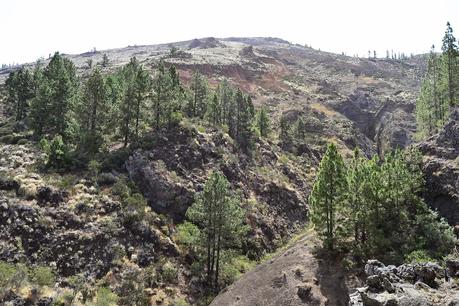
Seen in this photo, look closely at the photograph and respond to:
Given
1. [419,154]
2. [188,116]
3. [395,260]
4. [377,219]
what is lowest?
[395,260]

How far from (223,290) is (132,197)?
17.1m

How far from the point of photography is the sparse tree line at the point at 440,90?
→ 6800 centimetres

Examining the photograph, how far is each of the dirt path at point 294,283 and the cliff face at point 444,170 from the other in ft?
44.0

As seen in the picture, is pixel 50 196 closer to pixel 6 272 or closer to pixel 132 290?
pixel 6 272

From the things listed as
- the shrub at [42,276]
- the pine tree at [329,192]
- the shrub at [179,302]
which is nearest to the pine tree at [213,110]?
the pine tree at [329,192]

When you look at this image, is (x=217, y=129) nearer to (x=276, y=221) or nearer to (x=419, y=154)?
(x=276, y=221)

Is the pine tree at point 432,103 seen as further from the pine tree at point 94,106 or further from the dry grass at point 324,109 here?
the pine tree at point 94,106

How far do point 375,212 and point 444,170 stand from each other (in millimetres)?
10847

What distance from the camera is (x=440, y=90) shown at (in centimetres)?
7438

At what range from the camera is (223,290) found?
44.6 m

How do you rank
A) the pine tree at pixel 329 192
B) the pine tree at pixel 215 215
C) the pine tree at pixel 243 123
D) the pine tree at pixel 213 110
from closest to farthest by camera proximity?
the pine tree at pixel 329 192, the pine tree at pixel 215 215, the pine tree at pixel 213 110, the pine tree at pixel 243 123

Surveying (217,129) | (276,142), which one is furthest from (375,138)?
(217,129)

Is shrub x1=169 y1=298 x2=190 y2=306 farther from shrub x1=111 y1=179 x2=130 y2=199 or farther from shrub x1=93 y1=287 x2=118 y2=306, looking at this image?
shrub x1=111 y1=179 x2=130 y2=199

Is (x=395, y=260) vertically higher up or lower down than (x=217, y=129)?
lower down
